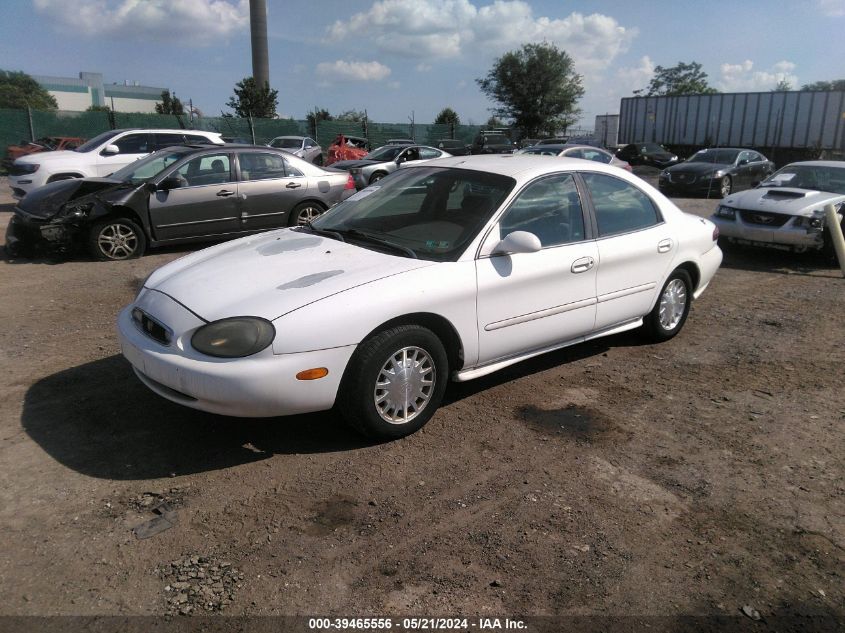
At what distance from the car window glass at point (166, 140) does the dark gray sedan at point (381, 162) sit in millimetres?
4874

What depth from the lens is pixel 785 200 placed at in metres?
9.55

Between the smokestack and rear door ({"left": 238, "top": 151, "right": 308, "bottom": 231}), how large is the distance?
152ft

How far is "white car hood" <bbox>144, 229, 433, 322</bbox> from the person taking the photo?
3.54 m

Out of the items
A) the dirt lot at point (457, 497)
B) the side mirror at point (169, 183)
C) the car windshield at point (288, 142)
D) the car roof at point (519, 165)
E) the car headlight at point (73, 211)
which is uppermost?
the car windshield at point (288, 142)

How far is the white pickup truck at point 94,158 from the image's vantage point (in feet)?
40.4

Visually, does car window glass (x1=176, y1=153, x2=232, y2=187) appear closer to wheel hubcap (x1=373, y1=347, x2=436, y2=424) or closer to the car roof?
the car roof

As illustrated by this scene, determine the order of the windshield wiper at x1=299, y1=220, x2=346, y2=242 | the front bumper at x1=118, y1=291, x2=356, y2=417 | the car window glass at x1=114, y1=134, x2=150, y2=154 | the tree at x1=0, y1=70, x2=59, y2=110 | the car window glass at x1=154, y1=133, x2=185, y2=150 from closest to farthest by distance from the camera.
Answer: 1. the front bumper at x1=118, y1=291, x2=356, y2=417
2. the windshield wiper at x1=299, y1=220, x2=346, y2=242
3. the car window glass at x1=114, y1=134, x2=150, y2=154
4. the car window glass at x1=154, y1=133, x2=185, y2=150
5. the tree at x1=0, y1=70, x2=59, y2=110

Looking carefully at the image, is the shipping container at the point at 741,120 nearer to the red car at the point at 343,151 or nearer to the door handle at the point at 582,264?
the red car at the point at 343,151

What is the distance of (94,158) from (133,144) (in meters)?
0.84

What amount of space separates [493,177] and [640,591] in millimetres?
2810

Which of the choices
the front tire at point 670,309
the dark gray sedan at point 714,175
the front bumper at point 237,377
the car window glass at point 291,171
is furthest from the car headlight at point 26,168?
the dark gray sedan at point 714,175

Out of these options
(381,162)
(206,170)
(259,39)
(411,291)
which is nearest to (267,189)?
(206,170)

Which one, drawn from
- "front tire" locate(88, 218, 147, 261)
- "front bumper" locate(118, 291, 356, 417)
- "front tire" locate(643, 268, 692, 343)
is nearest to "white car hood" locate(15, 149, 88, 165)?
"front tire" locate(88, 218, 147, 261)

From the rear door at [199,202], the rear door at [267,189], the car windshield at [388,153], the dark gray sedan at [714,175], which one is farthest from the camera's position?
the car windshield at [388,153]
